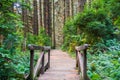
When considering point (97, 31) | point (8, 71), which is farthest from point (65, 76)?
point (97, 31)

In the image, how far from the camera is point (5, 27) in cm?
673

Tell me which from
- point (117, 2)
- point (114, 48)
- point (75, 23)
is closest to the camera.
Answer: point (117, 2)

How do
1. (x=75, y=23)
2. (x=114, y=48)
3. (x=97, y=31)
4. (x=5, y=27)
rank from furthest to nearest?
→ (x=75, y=23), (x=97, y=31), (x=114, y=48), (x=5, y=27)

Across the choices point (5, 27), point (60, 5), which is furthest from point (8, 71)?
point (60, 5)

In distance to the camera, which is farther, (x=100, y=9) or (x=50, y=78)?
(x=100, y=9)

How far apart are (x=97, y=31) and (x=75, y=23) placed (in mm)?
1801

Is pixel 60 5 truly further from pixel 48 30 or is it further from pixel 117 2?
pixel 117 2

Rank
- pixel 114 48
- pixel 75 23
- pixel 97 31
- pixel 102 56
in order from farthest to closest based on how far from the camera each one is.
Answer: pixel 75 23 → pixel 97 31 → pixel 114 48 → pixel 102 56

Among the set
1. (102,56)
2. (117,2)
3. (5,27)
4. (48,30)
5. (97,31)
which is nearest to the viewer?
(117,2)

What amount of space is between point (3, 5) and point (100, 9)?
9.93 meters

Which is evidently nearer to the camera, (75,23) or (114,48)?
(114,48)

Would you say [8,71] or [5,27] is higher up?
[5,27]

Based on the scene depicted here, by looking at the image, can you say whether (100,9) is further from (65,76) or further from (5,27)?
(5,27)

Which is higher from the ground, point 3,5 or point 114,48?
point 3,5
